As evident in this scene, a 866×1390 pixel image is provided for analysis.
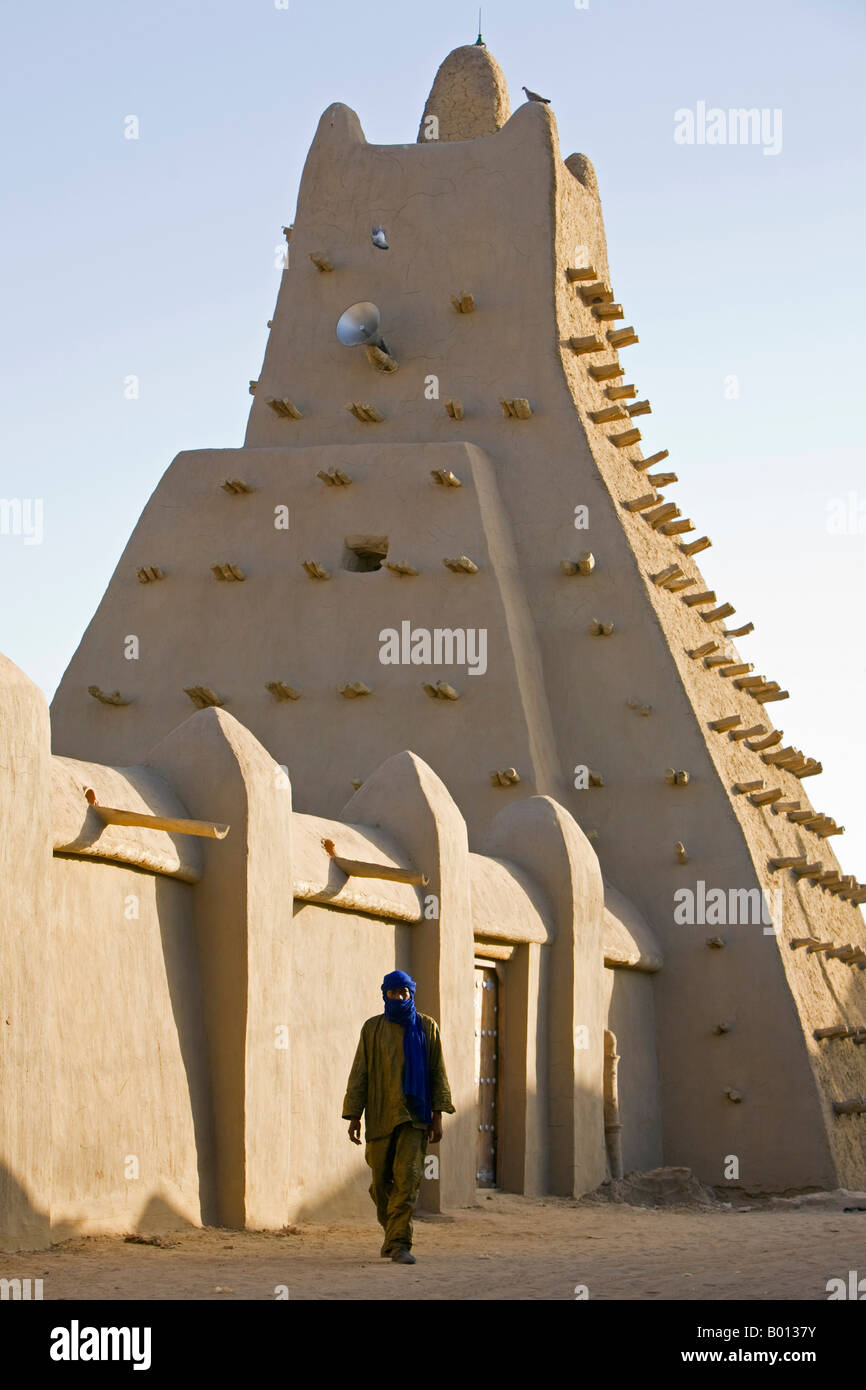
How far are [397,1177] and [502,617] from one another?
31.5 ft

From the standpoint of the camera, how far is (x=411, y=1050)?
32.5 ft

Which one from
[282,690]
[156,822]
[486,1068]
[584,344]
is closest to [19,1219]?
[156,822]

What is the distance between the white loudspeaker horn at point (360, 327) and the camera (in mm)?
21031

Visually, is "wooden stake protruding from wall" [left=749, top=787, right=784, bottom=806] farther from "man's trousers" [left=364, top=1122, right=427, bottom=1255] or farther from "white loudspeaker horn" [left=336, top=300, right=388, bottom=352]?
"man's trousers" [left=364, top=1122, right=427, bottom=1255]

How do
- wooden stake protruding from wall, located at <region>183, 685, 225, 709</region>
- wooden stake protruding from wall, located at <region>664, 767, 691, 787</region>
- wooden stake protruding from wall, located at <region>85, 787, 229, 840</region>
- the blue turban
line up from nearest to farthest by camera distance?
the blue turban < wooden stake protruding from wall, located at <region>85, 787, 229, 840</region> < wooden stake protruding from wall, located at <region>664, 767, 691, 787</region> < wooden stake protruding from wall, located at <region>183, 685, 225, 709</region>

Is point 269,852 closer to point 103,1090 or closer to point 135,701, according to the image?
point 103,1090

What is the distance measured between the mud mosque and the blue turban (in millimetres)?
1418

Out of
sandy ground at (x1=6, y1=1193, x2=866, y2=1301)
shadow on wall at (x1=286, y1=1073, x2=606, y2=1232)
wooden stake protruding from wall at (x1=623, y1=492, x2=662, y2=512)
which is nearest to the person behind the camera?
sandy ground at (x1=6, y1=1193, x2=866, y2=1301)

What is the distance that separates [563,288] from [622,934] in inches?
304

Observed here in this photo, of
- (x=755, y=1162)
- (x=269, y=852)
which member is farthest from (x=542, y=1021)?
(x=269, y=852)

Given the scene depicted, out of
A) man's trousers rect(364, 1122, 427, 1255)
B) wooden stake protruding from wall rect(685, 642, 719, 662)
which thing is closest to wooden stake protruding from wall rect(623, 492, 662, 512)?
wooden stake protruding from wall rect(685, 642, 719, 662)

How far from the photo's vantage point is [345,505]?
1969 cm

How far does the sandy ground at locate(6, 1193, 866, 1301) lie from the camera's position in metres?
8.27

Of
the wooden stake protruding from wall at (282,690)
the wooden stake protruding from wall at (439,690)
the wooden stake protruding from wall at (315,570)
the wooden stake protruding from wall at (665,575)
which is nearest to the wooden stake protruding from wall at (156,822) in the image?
the wooden stake protruding from wall at (439,690)
